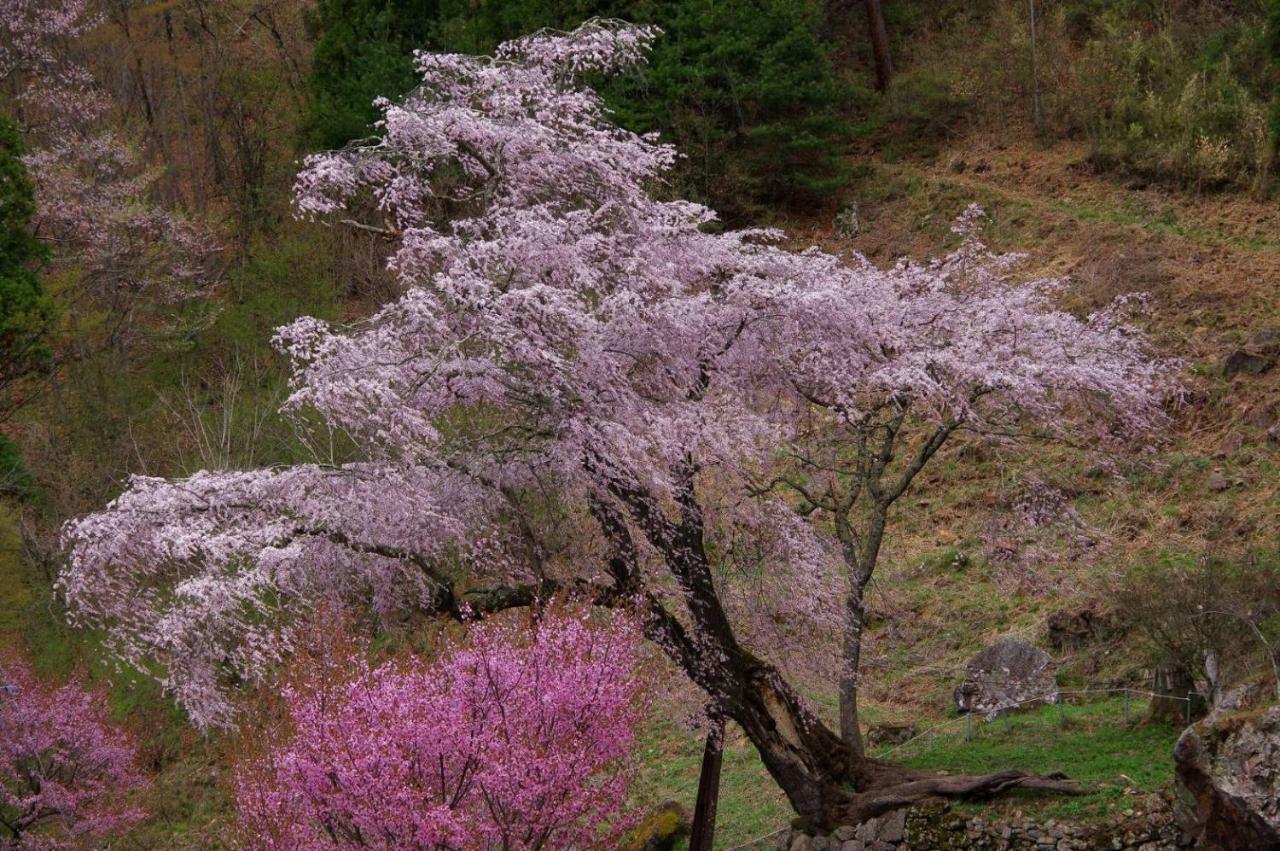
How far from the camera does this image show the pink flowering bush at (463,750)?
930 cm

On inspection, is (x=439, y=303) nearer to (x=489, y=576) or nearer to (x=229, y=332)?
(x=489, y=576)

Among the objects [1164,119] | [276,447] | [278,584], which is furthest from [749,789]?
[1164,119]

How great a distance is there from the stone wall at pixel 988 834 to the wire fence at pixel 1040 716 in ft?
8.55

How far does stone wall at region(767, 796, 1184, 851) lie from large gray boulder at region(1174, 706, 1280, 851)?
897 millimetres

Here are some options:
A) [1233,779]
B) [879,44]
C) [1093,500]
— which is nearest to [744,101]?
[879,44]

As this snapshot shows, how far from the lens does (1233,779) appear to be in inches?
340

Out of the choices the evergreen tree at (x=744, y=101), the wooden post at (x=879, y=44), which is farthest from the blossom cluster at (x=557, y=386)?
the wooden post at (x=879, y=44)

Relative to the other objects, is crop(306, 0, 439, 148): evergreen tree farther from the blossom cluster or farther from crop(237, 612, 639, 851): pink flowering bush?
crop(237, 612, 639, 851): pink flowering bush

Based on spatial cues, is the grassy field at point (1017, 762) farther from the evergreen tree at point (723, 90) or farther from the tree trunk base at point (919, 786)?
the evergreen tree at point (723, 90)

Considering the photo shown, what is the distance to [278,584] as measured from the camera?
1077 cm

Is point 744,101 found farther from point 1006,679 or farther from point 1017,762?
point 1017,762

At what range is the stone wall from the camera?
1015 cm

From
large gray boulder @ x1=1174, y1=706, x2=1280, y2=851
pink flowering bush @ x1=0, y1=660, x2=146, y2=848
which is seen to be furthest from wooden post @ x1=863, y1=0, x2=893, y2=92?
large gray boulder @ x1=1174, y1=706, x2=1280, y2=851

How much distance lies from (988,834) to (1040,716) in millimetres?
3895
